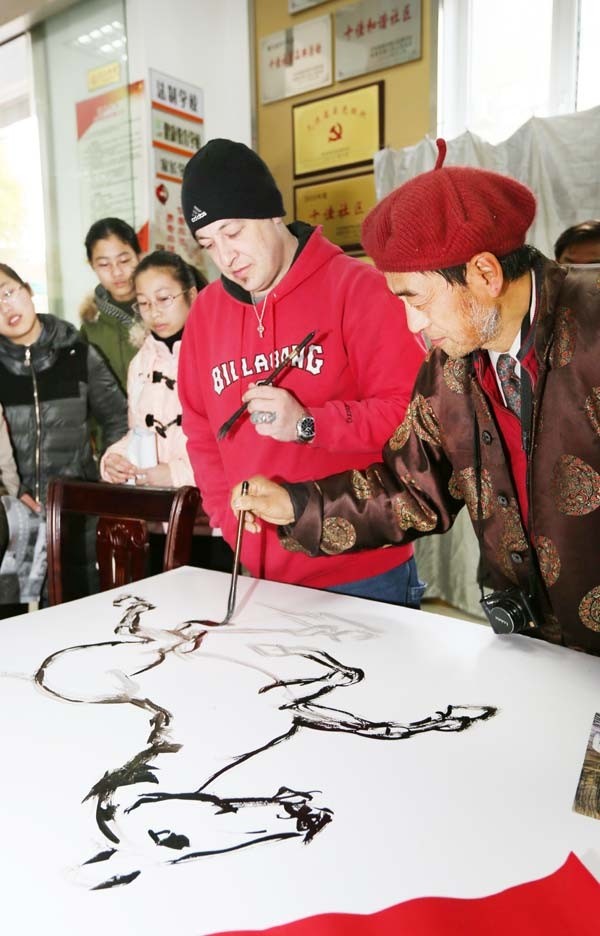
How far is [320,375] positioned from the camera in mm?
1403

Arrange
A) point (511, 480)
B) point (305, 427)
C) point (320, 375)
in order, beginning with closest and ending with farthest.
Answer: point (511, 480) → point (305, 427) → point (320, 375)

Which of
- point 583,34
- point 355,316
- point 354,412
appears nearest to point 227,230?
point 355,316

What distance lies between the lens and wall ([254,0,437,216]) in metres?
2.57

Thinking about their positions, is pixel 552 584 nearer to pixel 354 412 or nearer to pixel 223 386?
pixel 354 412

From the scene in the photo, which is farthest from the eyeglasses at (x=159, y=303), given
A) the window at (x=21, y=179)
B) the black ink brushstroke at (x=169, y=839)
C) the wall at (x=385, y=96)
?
the black ink brushstroke at (x=169, y=839)

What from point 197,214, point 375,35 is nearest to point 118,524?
point 197,214

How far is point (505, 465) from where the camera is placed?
1.05 m

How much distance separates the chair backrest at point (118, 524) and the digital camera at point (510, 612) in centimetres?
75

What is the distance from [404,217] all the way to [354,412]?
1.43 feet

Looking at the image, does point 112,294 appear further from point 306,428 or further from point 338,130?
point 306,428

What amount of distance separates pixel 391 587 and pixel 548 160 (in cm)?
175

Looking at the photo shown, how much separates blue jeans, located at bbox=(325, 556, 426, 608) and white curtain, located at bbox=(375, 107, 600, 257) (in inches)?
61.9

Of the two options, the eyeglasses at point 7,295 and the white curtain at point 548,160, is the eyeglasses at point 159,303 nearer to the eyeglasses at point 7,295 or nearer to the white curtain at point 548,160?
the eyeglasses at point 7,295

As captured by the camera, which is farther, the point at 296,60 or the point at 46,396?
the point at 296,60
